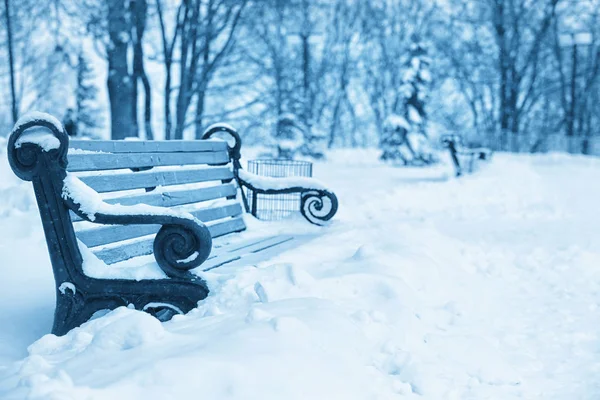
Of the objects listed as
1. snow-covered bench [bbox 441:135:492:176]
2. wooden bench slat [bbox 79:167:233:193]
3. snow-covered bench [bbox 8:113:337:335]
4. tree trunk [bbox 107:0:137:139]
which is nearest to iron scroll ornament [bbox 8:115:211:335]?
snow-covered bench [bbox 8:113:337:335]

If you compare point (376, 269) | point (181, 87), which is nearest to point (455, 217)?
point (376, 269)

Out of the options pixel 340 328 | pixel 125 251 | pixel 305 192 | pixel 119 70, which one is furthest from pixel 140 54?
pixel 340 328

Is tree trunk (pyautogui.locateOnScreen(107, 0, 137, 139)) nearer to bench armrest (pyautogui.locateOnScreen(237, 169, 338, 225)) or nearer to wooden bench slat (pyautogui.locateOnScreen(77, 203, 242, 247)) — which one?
bench armrest (pyautogui.locateOnScreen(237, 169, 338, 225))

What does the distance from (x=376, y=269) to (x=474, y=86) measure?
34194 millimetres

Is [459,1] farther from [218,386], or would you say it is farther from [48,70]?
[218,386]

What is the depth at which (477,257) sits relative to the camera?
595cm

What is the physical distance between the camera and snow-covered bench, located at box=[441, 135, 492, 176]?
1623 cm

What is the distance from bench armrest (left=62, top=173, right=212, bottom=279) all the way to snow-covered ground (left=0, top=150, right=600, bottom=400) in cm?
23

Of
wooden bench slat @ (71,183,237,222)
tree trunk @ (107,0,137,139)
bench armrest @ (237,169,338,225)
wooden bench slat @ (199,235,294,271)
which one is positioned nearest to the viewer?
wooden bench slat @ (71,183,237,222)

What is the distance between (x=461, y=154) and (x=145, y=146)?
13728 mm

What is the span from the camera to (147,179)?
3760 mm

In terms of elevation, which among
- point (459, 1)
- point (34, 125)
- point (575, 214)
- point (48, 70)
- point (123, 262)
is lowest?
point (575, 214)

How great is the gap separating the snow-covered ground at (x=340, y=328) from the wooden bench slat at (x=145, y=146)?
88 centimetres

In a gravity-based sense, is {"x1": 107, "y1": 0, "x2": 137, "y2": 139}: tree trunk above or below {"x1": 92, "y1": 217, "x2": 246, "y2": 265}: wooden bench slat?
above
